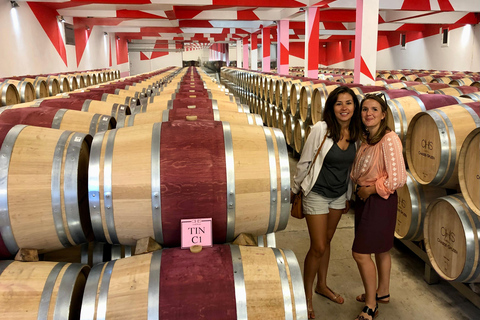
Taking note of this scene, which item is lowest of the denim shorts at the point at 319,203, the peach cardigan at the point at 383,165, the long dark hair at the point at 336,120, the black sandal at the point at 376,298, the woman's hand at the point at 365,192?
the black sandal at the point at 376,298

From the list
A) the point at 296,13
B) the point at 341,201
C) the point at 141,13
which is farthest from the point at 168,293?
the point at 141,13

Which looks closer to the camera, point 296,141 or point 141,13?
point 296,141

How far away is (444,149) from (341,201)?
719 mm

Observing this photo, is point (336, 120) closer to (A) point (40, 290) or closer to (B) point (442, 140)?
(B) point (442, 140)

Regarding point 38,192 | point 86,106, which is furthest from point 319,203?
point 86,106

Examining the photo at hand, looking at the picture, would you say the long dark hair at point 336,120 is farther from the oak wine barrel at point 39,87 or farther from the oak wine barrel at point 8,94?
the oak wine barrel at point 39,87

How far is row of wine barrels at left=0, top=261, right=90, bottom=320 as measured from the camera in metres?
1.28

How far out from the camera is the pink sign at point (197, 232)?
1595 mm

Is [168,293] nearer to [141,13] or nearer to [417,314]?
[417,314]

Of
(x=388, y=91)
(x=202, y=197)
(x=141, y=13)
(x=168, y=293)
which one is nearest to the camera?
(x=168, y=293)

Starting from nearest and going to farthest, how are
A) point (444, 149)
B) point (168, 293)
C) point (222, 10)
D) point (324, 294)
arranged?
point (168, 293)
point (444, 149)
point (324, 294)
point (222, 10)

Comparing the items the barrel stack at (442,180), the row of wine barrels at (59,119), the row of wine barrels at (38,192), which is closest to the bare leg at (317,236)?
the barrel stack at (442,180)

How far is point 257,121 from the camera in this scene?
2688mm

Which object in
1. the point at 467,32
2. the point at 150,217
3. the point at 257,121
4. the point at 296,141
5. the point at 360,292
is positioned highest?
the point at 467,32
